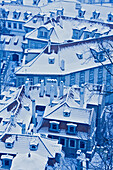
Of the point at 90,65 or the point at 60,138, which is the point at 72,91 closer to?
the point at 60,138

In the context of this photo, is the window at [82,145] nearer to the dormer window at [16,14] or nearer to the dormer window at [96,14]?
the dormer window at [96,14]

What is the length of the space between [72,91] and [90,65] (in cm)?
1220

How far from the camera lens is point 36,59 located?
5100 cm

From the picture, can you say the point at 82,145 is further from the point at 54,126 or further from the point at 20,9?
the point at 20,9

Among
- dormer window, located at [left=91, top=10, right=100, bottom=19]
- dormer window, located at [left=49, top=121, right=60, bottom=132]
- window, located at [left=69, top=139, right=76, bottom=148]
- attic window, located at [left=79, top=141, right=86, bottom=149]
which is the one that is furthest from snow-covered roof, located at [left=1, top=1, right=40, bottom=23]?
attic window, located at [left=79, top=141, right=86, bottom=149]

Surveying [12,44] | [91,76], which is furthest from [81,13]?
[91,76]

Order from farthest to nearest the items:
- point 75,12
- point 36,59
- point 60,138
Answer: point 75,12, point 36,59, point 60,138

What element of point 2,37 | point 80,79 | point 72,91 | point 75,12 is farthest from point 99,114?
point 75,12

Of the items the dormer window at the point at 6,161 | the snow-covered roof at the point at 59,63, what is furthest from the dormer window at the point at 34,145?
the snow-covered roof at the point at 59,63

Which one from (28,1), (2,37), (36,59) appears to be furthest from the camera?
(28,1)

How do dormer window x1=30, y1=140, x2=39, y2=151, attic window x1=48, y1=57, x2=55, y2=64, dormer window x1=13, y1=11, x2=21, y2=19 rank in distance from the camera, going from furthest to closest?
dormer window x1=13, y1=11, x2=21, y2=19, attic window x1=48, y1=57, x2=55, y2=64, dormer window x1=30, y1=140, x2=39, y2=151

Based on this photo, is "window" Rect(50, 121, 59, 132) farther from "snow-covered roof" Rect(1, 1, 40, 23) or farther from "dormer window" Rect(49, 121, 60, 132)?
"snow-covered roof" Rect(1, 1, 40, 23)

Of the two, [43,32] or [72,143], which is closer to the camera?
[72,143]

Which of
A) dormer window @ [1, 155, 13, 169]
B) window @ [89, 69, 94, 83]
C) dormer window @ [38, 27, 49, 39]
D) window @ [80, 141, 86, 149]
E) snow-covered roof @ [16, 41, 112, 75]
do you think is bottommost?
window @ [80, 141, 86, 149]
